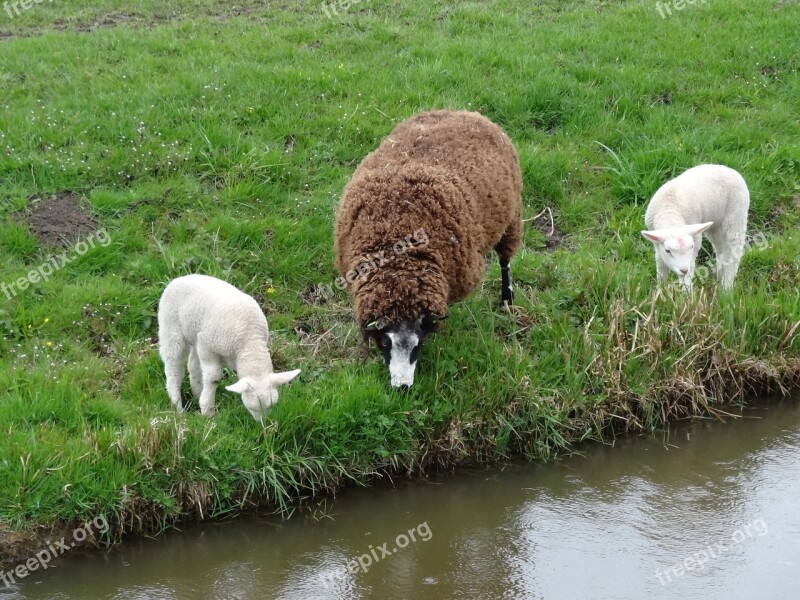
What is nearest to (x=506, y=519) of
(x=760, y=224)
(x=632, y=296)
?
(x=632, y=296)

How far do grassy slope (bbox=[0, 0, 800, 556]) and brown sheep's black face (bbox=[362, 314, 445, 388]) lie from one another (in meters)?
0.16

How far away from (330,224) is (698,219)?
3.27m

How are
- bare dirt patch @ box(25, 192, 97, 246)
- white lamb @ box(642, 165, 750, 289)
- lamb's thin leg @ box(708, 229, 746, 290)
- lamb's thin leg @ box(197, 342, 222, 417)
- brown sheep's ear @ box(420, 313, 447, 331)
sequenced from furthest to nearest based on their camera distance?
1. lamb's thin leg @ box(708, 229, 746, 290)
2. bare dirt patch @ box(25, 192, 97, 246)
3. white lamb @ box(642, 165, 750, 289)
4. brown sheep's ear @ box(420, 313, 447, 331)
5. lamb's thin leg @ box(197, 342, 222, 417)

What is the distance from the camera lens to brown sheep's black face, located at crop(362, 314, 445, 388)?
627 centimetres

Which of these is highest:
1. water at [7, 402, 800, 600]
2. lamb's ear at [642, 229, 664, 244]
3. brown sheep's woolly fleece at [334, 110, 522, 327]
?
brown sheep's woolly fleece at [334, 110, 522, 327]

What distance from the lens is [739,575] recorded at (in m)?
5.36

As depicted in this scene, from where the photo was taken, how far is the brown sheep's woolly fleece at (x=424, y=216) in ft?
20.9

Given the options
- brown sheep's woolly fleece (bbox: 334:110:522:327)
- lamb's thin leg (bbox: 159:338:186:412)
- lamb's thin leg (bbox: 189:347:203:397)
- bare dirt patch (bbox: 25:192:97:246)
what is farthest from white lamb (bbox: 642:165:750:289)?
bare dirt patch (bbox: 25:192:97:246)

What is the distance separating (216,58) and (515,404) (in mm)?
6081

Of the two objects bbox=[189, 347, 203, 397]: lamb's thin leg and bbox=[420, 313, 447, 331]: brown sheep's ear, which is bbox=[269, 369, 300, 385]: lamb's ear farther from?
bbox=[420, 313, 447, 331]: brown sheep's ear

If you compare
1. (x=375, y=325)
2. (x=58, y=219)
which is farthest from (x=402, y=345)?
(x=58, y=219)

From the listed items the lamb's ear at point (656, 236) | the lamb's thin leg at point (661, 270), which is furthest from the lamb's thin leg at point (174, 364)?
the lamb's thin leg at point (661, 270)

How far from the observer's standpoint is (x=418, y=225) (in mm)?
6520

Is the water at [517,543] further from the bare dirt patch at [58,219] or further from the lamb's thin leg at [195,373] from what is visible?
the bare dirt patch at [58,219]
